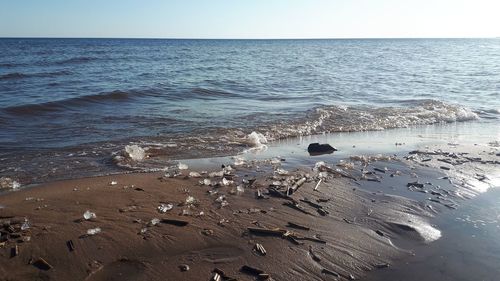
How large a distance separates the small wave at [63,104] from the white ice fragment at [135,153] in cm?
583

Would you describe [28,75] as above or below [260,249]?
above

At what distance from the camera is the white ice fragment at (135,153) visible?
7.78 m

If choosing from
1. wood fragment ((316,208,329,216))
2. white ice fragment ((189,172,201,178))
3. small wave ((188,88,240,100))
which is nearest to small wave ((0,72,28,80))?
small wave ((188,88,240,100))

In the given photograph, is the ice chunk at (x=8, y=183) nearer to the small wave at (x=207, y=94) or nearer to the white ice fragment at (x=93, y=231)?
the white ice fragment at (x=93, y=231)

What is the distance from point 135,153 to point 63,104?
23.5 feet

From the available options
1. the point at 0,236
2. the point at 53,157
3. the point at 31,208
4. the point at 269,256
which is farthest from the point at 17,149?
the point at 269,256

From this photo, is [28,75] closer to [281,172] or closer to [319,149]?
[319,149]

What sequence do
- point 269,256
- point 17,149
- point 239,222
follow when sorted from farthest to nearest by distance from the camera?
point 17,149 < point 239,222 < point 269,256

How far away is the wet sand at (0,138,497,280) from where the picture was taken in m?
3.86

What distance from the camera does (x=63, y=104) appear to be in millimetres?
13609

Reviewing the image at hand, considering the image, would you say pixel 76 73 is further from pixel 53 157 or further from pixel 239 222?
pixel 239 222

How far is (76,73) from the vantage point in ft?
76.8

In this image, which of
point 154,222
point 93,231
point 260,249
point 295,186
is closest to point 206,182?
point 295,186

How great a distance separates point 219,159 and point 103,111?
6.50m
